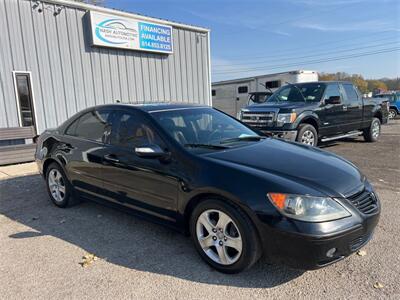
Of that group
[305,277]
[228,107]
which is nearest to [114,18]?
[305,277]

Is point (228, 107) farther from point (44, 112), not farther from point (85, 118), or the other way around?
point (85, 118)

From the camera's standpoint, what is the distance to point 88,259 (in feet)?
10.7

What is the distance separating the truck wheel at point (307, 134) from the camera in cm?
789

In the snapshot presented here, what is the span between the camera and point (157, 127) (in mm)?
3498

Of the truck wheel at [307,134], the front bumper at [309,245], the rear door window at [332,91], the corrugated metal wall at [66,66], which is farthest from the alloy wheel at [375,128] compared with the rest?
the front bumper at [309,245]

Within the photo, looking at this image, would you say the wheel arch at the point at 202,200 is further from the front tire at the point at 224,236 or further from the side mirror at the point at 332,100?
the side mirror at the point at 332,100

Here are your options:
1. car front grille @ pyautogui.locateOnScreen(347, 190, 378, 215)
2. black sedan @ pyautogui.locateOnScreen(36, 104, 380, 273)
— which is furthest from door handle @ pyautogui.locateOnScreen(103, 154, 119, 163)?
car front grille @ pyautogui.locateOnScreen(347, 190, 378, 215)

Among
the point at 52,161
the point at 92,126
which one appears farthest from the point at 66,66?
the point at 92,126

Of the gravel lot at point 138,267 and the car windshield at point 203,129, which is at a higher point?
the car windshield at point 203,129

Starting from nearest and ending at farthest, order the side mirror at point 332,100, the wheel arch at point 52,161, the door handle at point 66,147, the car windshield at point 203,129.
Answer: the car windshield at point 203,129, the door handle at point 66,147, the wheel arch at point 52,161, the side mirror at point 332,100

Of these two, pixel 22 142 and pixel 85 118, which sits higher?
pixel 85 118

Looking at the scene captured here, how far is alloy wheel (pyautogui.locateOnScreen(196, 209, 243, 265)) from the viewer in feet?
9.28

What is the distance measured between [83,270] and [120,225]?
106cm

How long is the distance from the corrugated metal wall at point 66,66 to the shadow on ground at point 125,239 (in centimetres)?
454
